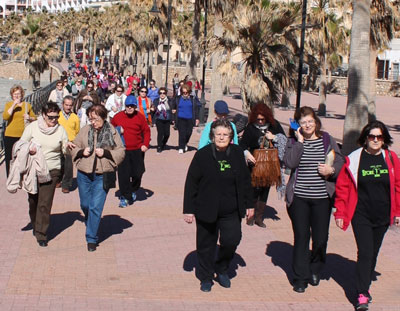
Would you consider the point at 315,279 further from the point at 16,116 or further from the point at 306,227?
the point at 16,116

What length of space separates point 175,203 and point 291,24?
23.4 feet

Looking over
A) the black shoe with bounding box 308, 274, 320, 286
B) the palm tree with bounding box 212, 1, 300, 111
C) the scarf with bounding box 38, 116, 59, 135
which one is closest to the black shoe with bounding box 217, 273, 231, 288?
the black shoe with bounding box 308, 274, 320, 286

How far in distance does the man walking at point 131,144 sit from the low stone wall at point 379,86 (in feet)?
157

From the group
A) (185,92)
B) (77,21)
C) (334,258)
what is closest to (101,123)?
(334,258)

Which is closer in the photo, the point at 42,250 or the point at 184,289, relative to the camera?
the point at 184,289

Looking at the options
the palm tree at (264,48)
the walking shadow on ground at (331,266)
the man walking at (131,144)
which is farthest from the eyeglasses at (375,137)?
the palm tree at (264,48)

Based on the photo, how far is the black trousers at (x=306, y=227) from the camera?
699 centimetres

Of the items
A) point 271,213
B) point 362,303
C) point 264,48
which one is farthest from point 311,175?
point 264,48

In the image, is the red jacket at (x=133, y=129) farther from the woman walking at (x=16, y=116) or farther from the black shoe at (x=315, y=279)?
the black shoe at (x=315, y=279)

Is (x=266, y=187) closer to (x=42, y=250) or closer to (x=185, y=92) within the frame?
(x=42, y=250)

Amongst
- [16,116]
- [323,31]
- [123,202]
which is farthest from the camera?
[323,31]

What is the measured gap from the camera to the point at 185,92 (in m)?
17.1

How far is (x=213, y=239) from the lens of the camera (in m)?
7.01

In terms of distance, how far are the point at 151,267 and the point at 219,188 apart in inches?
58.5
